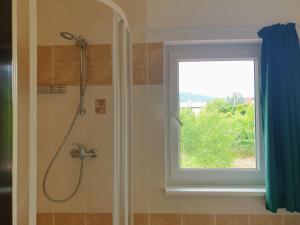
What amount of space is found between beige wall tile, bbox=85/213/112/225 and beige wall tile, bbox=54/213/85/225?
1.6 inches

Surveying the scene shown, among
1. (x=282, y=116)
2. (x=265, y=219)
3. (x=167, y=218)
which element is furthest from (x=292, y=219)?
(x=167, y=218)

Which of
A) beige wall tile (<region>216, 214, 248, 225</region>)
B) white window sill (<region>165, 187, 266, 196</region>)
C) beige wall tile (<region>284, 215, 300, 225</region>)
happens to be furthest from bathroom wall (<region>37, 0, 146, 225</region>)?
beige wall tile (<region>284, 215, 300, 225</region>)

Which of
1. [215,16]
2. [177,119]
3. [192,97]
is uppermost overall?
[215,16]

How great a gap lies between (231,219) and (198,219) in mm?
211

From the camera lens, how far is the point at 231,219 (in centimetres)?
184

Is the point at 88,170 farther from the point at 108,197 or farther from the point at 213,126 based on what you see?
the point at 213,126

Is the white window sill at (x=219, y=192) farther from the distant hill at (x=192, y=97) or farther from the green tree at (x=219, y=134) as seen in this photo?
the distant hill at (x=192, y=97)

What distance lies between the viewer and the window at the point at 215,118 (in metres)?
1.94

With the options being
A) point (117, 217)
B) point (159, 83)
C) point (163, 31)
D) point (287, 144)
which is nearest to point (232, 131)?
point (287, 144)

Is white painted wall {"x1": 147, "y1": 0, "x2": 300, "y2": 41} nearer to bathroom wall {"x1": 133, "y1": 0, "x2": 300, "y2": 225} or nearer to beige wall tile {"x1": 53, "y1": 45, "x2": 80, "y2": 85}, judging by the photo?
bathroom wall {"x1": 133, "y1": 0, "x2": 300, "y2": 225}

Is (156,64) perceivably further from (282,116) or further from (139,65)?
(282,116)

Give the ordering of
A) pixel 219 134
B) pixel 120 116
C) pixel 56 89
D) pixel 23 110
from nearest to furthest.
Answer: pixel 23 110
pixel 120 116
pixel 56 89
pixel 219 134

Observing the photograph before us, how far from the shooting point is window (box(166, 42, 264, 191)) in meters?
1.94

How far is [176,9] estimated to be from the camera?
1861mm
